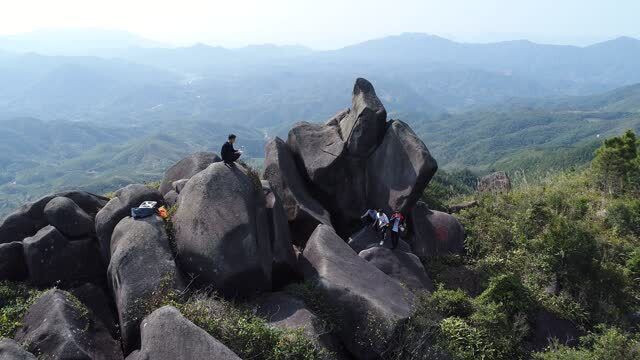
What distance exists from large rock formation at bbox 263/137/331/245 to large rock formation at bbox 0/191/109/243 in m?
8.95

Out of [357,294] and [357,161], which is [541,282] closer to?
[357,294]

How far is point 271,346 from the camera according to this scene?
48.5ft

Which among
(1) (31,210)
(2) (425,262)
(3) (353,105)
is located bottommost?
(2) (425,262)

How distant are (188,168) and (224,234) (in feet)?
31.0

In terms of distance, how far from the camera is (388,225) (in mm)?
23281

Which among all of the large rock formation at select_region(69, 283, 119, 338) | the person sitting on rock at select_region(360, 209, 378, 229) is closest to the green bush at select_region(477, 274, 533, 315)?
the person sitting on rock at select_region(360, 209, 378, 229)

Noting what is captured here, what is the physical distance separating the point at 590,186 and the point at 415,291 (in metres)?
21.8

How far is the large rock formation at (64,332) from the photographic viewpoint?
14.9 metres

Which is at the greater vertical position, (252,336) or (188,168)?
(188,168)

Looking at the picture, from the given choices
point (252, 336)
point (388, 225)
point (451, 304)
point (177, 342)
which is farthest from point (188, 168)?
point (451, 304)

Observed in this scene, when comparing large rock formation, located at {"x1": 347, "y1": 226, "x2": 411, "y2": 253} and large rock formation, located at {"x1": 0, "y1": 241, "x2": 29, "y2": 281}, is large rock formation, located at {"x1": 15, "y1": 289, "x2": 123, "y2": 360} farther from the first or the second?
large rock formation, located at {"x1": 347, "y1": 226, "x2": 411, "y2": 253}

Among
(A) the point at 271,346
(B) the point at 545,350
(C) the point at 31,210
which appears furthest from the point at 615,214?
(C) the point at 31,210

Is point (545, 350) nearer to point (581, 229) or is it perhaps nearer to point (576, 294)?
point (576, 294)

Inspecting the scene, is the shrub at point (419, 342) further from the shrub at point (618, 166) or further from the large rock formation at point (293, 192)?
the shrub at point (618, 166)
